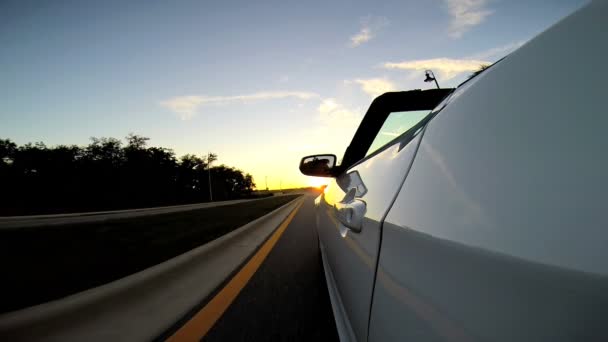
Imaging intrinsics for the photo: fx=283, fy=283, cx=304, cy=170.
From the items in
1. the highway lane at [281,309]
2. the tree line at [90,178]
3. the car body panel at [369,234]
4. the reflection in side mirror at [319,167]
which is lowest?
the highway lane at [281,309]

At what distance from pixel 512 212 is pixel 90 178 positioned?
59.7 meters

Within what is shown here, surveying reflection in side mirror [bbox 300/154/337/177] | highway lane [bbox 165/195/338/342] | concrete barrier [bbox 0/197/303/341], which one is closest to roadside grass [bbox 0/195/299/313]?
concrete barrier [bbox 0/197/303/341]

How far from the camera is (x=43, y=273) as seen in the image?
11.5 feet

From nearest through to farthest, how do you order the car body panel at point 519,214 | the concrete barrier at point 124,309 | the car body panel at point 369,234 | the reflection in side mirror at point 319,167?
the car body panel at point 519,214, the car body panel at point 369,234, the concrete barrier at point 124,309, the reflection in side mirror at point 319,167

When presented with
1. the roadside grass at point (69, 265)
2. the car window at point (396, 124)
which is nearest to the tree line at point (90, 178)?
the roadside grass at point (69, 265)

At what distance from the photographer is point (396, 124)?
7.47 ft

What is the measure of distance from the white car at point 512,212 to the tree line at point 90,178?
1561 inches

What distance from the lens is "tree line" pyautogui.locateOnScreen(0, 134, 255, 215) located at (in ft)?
131

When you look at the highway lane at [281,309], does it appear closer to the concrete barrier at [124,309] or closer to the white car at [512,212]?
the concrete barrier at [124,309]

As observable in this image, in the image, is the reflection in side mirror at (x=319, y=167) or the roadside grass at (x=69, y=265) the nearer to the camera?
the roadside grass at (x=69, y=265)

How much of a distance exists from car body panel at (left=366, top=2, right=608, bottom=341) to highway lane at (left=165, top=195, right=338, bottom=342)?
141cm

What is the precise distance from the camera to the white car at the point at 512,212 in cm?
44

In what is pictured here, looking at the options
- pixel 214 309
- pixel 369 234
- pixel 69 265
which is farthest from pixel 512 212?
pixel 69 265

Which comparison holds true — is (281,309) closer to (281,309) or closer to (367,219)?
(281,309)
